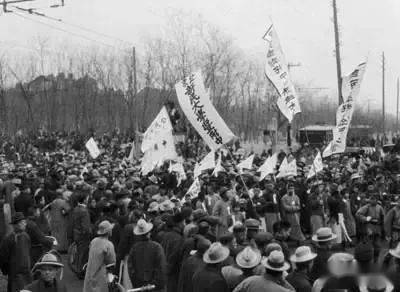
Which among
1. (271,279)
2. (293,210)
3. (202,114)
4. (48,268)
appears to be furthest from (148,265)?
(293,210)

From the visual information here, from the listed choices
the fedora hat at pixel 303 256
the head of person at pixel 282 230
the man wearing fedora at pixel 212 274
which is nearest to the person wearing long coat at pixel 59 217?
the head of person at pixel 282 230

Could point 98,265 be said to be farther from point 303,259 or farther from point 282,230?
point 303,259

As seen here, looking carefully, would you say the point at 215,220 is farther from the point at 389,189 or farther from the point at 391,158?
the point at 391,158

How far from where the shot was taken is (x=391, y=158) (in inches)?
1078

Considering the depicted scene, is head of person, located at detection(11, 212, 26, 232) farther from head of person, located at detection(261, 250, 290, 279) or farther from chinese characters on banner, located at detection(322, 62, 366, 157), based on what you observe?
chinese characters on banner, located at detection(322, 62, 366, 157)

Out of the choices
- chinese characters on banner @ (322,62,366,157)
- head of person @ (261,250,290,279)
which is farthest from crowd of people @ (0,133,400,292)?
chinese characters on banner @ (322,62,366,157)

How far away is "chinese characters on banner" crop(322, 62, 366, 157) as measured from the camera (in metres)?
15.8

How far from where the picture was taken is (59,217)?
13672mm

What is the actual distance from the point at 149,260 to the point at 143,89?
41965 millimetres

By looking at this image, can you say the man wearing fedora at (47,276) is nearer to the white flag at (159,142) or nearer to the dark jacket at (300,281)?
the dark jacket at (300,281)

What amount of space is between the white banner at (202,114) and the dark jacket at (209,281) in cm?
545

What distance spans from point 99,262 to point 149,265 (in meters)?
0.75

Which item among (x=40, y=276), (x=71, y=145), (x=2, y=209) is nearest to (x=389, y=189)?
(x=2, y=209)

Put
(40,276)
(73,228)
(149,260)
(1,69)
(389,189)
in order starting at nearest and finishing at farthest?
(40,276), (149,260), (73,228), (389,189), (1,69)
